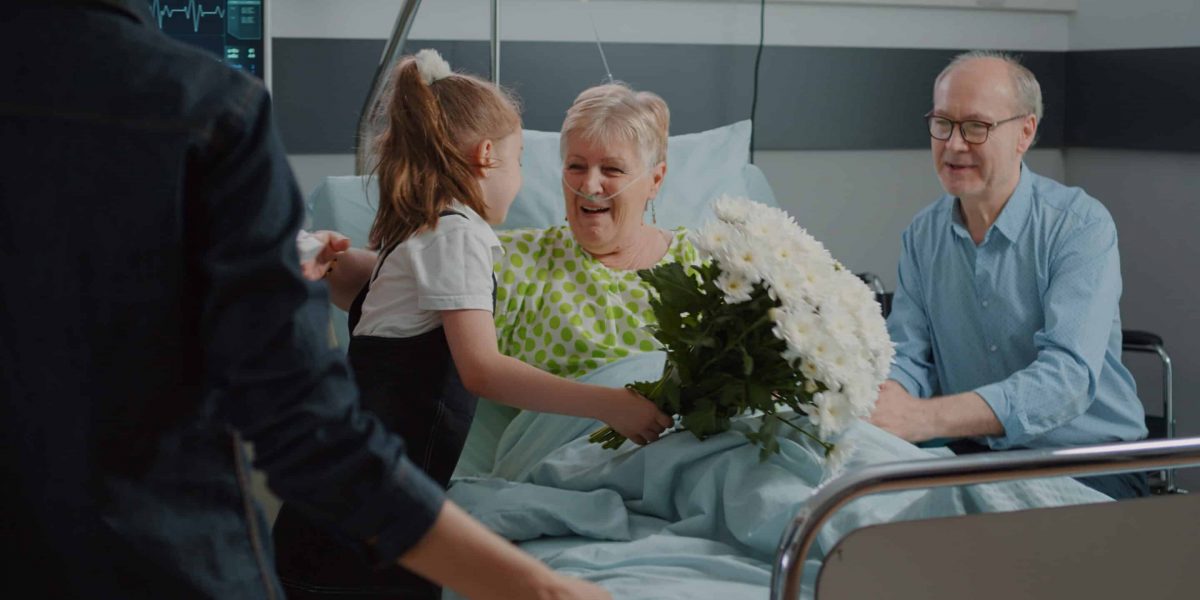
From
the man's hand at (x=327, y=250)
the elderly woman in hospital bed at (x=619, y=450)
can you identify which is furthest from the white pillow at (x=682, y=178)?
the man's hand at (x=327, y=250)

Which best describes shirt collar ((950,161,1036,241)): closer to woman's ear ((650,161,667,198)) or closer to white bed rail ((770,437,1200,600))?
woman's ear ((650,161,667,198))

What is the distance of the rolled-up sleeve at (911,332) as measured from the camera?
287 cm

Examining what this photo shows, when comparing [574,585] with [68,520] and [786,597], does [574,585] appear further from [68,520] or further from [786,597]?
[786,597]

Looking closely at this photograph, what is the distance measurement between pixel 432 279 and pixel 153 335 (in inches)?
44.4

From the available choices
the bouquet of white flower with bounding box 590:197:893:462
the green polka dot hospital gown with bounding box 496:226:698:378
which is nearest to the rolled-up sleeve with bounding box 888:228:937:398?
the green polka dot hospital gown with bounding box 496:226:698:378

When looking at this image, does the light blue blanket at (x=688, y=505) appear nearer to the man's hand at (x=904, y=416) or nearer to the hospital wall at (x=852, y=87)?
the man's hand at (x=904, y=416)

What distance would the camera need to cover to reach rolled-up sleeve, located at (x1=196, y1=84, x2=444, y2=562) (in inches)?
36.5

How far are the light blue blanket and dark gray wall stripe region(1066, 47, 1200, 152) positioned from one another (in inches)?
81.6

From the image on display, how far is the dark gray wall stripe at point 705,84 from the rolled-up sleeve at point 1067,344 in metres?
1.30

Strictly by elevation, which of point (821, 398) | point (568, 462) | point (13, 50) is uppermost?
point (13, 50)

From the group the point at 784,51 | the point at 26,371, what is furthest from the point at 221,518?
the point at 784,51

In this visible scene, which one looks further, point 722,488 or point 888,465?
point 722,488

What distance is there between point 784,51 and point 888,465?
103 inches

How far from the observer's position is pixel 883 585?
1521 millimetres
